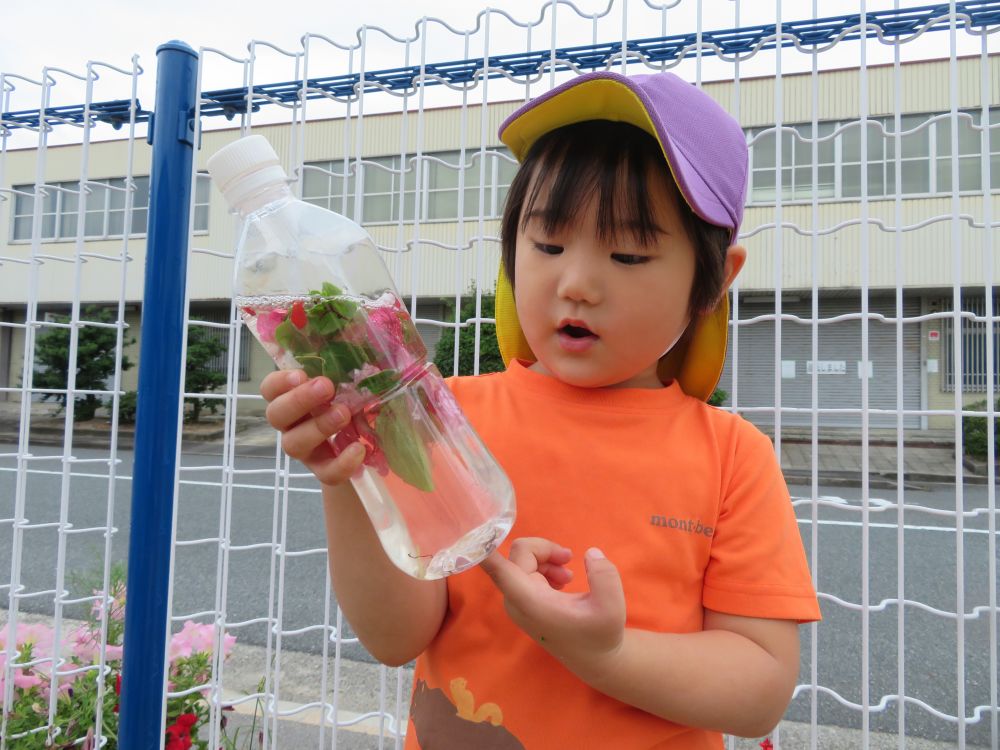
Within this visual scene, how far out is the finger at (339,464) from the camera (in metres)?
0.66

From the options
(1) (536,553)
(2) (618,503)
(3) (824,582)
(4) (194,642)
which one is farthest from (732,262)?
(3) (824,582)

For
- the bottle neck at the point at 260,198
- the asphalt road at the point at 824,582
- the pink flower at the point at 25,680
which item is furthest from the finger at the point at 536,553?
the pink flower at the point at 25,680

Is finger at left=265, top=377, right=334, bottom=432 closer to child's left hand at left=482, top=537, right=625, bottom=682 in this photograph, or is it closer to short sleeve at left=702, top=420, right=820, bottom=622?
child's left hand at left=482, top=537, right=625, bottom=682

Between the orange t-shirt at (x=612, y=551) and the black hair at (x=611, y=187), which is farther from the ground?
the black hair at (x=611, y=187)

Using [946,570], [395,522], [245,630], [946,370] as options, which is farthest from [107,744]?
[946,370]

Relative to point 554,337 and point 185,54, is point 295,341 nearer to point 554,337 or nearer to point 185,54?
point 554,337

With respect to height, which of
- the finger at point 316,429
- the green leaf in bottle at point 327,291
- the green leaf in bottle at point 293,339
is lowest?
the finger at point 316,429

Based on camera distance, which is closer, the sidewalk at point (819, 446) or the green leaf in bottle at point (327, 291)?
the green leaf in bottle at point (327, 291)

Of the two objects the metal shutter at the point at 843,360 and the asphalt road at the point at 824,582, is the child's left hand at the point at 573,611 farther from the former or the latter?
the metal shutter at the point at 843,360

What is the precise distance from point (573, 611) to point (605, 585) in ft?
0.15

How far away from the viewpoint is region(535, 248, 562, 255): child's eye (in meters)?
0.79

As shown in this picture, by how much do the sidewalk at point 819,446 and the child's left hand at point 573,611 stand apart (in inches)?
241

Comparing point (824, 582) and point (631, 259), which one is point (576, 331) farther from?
point (824, 582)

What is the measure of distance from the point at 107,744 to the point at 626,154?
2.18m
